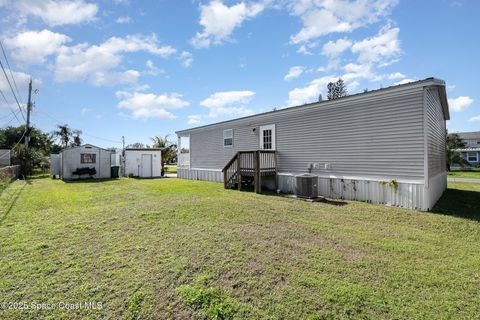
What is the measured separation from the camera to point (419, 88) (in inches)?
262

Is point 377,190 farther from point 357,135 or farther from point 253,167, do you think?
point 253,167

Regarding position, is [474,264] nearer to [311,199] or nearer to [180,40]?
[311,199]

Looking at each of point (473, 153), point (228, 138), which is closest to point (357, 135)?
point (228, 138)

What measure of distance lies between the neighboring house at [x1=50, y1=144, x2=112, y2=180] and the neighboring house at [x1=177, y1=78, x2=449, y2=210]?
12408 mm

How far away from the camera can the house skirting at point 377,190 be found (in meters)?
6.70

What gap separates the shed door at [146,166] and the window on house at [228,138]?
945cm

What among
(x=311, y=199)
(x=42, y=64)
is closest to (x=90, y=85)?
(x=42, y=64)

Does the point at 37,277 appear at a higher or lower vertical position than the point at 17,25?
lower

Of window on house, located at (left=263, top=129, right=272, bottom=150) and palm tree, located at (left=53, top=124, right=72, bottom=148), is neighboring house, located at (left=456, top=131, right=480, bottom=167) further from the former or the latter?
palm tree, located at (left=53, top=124, right=72, bottom=148)

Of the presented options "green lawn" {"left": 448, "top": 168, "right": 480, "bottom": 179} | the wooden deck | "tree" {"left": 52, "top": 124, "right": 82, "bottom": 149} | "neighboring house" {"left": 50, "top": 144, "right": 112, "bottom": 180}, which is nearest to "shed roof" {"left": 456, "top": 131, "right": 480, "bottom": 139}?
"green lawn" {"left": 448, "top": 168, "right": 480, "bottom": 179}

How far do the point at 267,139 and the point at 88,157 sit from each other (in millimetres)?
14665

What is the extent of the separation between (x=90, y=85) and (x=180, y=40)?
11.3 metres

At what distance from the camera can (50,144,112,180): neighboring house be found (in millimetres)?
17453

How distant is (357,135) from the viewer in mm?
8039
